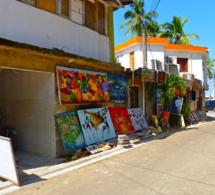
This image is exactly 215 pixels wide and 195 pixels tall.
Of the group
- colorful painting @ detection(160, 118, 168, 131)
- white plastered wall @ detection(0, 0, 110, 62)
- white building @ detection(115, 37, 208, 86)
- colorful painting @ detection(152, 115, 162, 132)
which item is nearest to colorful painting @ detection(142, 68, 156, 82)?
colorful painting @ detection(152, 115, 162, 132)

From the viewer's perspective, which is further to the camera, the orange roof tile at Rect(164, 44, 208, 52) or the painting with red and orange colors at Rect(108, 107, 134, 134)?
the orange roof tile at Rect(164, 44, 208, 52)

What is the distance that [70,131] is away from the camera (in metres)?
7.59

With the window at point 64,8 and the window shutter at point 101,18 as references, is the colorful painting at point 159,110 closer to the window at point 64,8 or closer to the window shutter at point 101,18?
the window shutter at point 101,18

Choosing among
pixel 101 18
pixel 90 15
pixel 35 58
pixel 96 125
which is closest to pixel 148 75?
pixel 101 18

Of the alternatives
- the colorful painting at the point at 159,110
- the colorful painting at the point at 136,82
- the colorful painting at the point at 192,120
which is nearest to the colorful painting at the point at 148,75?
the colorful painting at the point at 136,82

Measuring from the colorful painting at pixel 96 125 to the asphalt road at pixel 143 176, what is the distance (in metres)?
1.37

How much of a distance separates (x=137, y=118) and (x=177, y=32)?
21898mm

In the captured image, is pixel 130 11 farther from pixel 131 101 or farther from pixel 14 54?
pixel 14 54

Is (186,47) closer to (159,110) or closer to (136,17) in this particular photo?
(136,17)

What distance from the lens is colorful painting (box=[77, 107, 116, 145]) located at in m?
8.16

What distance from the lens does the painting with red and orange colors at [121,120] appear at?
985 centimetres

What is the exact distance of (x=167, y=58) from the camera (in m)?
21.0

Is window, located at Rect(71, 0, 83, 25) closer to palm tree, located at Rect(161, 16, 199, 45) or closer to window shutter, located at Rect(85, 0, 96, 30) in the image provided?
window shutter, located at Rect(85, 0, 96, 30)

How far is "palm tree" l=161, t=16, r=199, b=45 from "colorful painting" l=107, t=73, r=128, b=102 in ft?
69.7
